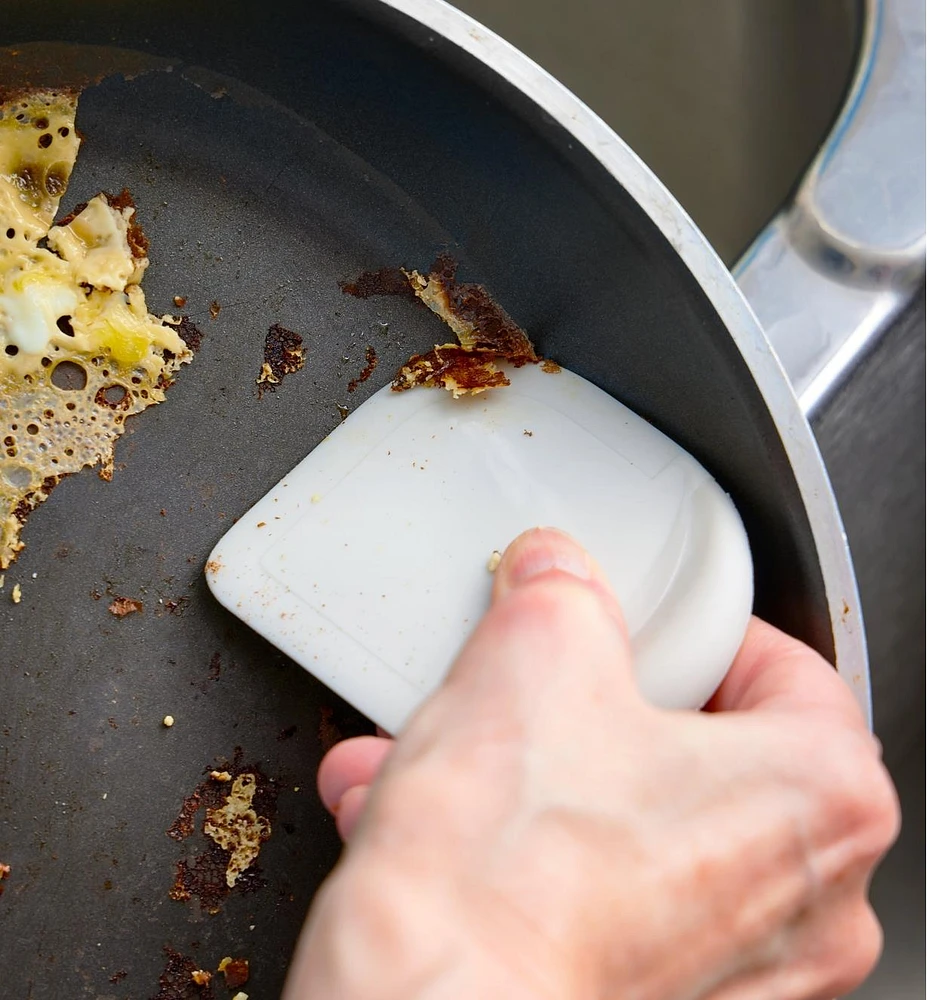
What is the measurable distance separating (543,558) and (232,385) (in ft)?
1.01

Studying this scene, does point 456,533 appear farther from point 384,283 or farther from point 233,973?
point 233,973

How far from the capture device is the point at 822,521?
52 cm

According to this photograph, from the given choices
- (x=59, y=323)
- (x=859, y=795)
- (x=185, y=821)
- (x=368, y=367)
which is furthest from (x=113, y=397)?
(x=859, y=795)

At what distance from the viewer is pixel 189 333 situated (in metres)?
0.67

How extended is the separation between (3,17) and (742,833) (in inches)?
26.8

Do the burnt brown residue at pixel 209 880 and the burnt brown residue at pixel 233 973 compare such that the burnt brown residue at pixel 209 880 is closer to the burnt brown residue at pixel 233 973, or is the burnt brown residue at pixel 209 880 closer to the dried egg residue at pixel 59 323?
the burnt brown residue at pixel 233 973

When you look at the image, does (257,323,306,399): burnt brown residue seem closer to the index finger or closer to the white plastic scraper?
the white plastic scraper

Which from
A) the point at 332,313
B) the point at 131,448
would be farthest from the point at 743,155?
the point at 131,448

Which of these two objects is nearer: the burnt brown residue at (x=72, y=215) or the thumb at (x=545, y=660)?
the thumb at (x=545, y=660)

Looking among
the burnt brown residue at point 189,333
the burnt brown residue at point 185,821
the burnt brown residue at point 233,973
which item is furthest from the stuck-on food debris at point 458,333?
the burnt brown residue at point 233,973

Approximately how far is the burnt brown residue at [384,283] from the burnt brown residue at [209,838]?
1.18ft

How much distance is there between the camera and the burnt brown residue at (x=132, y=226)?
660 mm

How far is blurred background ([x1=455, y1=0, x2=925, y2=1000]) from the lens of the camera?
0.65 m

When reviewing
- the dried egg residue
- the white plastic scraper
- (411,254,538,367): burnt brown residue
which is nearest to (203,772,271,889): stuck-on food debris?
the white plastic scraper
